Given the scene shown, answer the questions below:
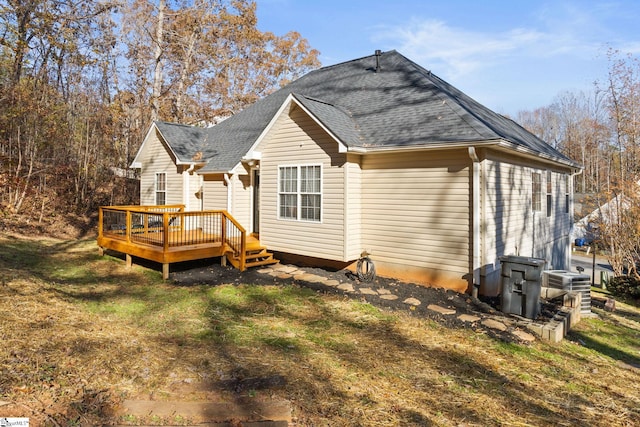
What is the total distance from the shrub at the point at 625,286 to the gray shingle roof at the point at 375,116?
20.0ft

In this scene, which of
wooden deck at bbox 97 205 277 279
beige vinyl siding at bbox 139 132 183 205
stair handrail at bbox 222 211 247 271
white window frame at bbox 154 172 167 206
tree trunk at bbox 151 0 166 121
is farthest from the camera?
tree trunk at bbox 151 0 166 121

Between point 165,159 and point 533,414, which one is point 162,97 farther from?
Result: point 533,414

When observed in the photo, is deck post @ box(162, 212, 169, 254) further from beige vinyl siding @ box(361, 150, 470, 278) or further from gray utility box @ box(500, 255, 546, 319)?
gray utility box @ box(500, 255, 546, 319)

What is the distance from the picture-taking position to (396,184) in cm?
908

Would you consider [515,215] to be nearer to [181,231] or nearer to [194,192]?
[181,231]

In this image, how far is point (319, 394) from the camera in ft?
13.3

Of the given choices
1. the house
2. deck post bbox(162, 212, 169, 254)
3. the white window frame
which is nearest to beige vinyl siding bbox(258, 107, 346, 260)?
the house

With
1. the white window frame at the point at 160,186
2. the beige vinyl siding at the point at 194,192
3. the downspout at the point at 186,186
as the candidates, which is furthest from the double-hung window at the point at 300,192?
the white window frame at the point at 160,186

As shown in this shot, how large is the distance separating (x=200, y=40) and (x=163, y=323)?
25.3 metres

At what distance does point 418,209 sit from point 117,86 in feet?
81.9

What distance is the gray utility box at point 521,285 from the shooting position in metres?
6.86

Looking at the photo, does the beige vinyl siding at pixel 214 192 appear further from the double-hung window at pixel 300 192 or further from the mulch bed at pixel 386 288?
the double-hung window at pixel 300 192

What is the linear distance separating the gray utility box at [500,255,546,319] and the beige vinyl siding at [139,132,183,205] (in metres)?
11.2

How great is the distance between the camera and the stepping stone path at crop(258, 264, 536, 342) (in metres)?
6.40
